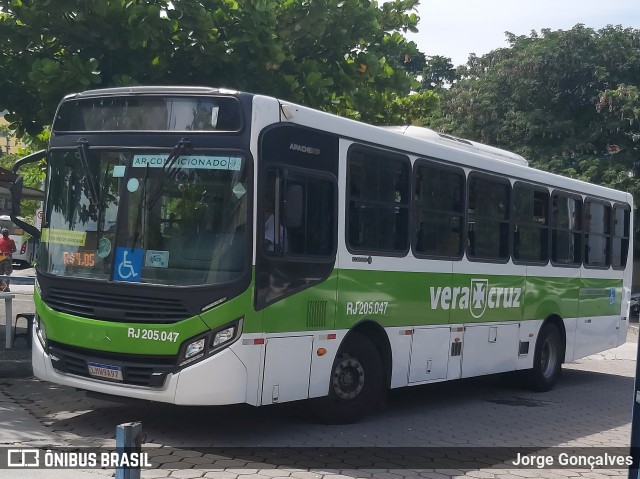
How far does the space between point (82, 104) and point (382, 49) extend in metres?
6.81

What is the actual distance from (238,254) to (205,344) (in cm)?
82

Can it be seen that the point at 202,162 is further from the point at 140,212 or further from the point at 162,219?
the point at 140,212

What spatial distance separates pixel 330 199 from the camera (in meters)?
8.94

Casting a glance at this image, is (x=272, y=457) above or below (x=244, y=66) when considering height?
below

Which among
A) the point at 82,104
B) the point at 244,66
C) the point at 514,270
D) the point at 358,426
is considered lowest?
the point at 358,426

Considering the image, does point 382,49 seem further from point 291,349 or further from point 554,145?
point 554,145

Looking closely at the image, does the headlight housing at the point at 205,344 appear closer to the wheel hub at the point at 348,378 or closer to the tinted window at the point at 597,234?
the wheel hub at the point at 348,378

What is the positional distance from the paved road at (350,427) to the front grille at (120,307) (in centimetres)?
113

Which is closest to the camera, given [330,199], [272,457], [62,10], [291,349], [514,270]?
[272,457]

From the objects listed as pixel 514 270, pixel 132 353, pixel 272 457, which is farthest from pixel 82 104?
pixel 514 270

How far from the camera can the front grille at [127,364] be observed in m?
7.85

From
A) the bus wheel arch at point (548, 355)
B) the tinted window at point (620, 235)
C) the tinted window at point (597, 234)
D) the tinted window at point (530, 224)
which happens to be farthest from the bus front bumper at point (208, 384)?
the tinted window at point (620, 235)

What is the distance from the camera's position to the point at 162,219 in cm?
803

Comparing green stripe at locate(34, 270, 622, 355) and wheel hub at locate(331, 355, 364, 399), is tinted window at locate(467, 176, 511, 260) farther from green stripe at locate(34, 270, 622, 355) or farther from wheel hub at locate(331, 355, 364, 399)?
wheel hub at locate(331, 355, 364, 399)
